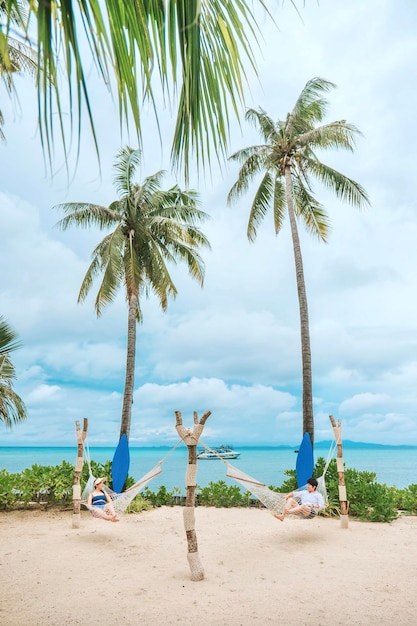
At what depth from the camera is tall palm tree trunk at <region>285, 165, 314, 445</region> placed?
8.31 m

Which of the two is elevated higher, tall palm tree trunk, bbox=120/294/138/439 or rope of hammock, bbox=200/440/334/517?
tall palm tree trunk, bbox=120/294/138/439

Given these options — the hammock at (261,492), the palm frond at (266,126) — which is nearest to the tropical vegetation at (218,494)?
the hammock at (261,492)

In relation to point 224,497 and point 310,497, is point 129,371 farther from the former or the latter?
point 310,497

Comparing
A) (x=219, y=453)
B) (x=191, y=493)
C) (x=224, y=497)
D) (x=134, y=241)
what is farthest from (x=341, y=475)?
(x=134, y=241)

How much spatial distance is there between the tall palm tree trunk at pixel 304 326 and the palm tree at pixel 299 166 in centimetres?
2

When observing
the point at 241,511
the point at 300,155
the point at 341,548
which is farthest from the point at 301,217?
the point at 341,548

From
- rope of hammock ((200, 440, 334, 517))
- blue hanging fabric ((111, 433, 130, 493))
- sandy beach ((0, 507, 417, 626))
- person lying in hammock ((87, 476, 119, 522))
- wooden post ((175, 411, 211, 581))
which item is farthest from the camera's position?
blue hanging fabric ((111, 433, 130, 493))

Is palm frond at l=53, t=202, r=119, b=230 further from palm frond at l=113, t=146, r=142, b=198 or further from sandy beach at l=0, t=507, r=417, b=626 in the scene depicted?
sandy beach at l=0, t=507, r=417, b=626

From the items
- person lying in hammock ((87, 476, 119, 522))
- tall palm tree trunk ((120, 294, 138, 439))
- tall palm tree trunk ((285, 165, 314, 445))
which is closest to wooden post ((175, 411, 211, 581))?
person lying in hammock ((87, 476, 119, 522))

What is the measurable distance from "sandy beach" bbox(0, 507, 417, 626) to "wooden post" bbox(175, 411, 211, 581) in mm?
130

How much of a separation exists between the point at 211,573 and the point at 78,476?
2.76 meters

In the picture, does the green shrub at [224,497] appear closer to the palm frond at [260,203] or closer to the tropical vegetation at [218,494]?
the tropical vegetation at [218,494]

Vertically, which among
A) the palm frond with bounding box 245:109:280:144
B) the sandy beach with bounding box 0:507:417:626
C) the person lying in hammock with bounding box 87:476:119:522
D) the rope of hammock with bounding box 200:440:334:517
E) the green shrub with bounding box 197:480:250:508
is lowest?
the sandy beach with bounding box 0:507:417:626

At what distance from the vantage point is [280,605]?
11.7 feet
